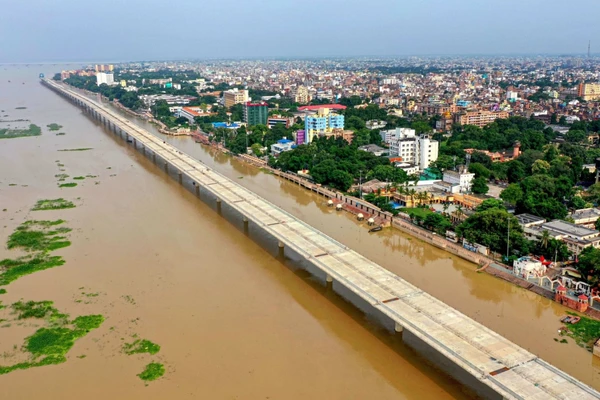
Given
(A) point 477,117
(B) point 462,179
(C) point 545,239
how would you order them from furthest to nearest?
(A) point 477,117, (B) point 462,179, (C) point 545,239

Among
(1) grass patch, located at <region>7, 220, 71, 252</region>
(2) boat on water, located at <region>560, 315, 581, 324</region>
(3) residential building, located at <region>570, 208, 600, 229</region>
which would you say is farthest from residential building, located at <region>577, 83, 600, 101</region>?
(1) grass patch, located at <region>7, 220, 71, 252</region>

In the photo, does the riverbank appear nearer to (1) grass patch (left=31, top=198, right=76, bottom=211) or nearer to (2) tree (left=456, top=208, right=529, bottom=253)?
(2) tree (left=456, top=208, right=529, bottom=253)

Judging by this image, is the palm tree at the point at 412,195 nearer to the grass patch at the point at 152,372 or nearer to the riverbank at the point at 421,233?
the riverbank at the point at 421,233

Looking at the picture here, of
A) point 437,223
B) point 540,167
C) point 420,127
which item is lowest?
point 437,223

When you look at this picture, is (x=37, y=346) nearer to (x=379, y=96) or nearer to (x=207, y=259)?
(x=207, y=259)

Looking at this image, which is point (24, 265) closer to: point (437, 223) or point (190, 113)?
point (437, 223)

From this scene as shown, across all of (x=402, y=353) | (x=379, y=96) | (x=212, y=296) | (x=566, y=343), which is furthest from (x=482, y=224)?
(x=379, y=96)

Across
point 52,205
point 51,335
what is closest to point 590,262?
point 51,335
